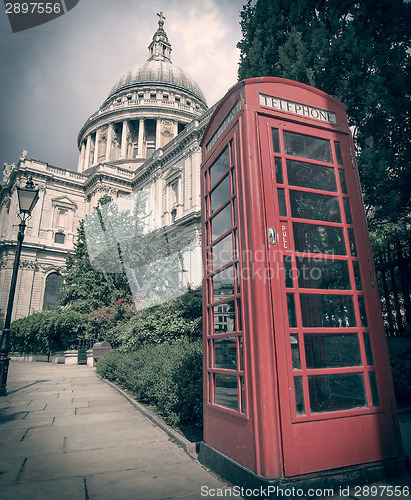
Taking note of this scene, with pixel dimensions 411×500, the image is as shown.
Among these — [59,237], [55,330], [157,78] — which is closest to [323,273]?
[55,330]

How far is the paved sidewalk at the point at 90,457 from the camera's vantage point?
2.78m

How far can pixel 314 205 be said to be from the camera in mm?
3340

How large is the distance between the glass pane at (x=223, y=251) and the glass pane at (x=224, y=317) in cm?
43

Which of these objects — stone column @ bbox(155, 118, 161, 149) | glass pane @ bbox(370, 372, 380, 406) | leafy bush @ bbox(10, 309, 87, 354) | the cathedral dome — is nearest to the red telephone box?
glass pane @ bbox(370, 372, 380, 406)

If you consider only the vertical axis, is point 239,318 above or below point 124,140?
below

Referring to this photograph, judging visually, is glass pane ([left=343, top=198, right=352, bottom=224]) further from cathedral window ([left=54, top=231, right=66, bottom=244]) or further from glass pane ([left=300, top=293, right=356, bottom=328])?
cathedral window ([left=54, top=231, right=66, bottom=244])

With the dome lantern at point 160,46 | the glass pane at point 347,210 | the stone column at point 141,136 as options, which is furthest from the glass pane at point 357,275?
the dome lantern at point 160,46

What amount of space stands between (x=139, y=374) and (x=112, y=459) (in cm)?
318

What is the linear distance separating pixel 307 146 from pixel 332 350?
203cm

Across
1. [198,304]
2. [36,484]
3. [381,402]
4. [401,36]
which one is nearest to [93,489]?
[36,484]

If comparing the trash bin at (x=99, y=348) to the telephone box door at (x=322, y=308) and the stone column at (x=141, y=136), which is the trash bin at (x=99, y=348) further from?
the stone column at (x=141, y=136)

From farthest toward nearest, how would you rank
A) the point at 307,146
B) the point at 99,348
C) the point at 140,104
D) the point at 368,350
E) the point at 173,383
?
1. the point at 140,104
2. the point at 99,348
3. the point at 173,383
4. the point at 307,146
5. the point at 368,350

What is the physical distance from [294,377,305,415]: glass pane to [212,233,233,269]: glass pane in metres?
1.23

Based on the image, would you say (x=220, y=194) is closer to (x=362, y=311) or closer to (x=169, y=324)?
(x=362, y=311)
